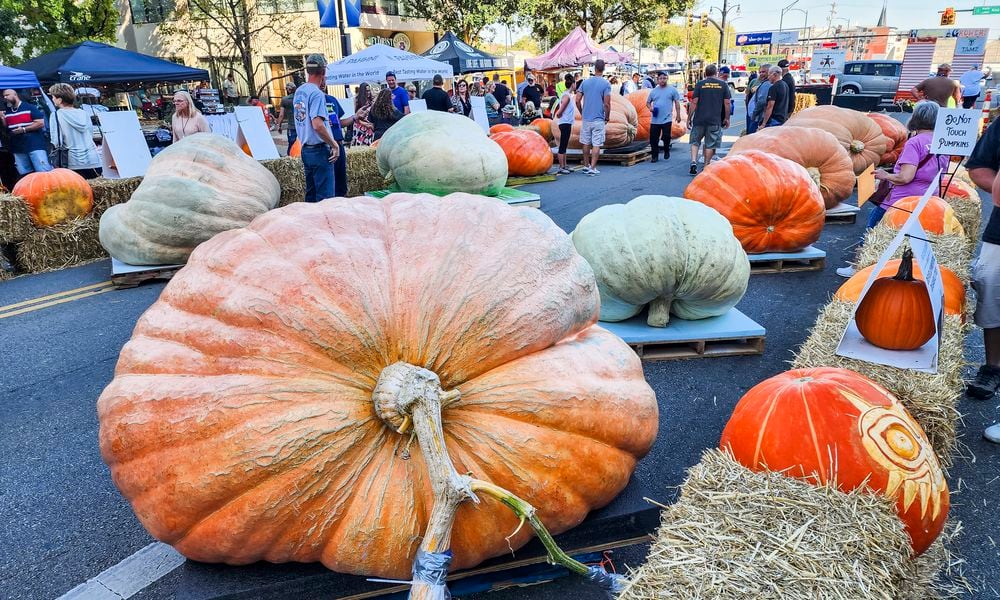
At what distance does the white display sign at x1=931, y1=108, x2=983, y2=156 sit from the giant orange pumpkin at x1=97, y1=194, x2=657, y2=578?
12.7 ft

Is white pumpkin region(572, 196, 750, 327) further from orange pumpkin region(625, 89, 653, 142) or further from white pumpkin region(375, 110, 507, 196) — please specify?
orange pumpkin region(625, 89, 653, 142)

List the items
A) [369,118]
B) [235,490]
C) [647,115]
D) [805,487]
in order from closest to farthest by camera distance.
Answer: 1. [235,490]
2. [805,487]
3. [369,118]
4. [647,115]

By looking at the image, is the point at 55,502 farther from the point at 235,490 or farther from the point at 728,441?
the point at 728,441

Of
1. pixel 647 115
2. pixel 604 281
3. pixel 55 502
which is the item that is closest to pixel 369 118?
pixel 647 115

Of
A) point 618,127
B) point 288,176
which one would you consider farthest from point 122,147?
point 618,127

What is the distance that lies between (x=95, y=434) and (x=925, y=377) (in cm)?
434

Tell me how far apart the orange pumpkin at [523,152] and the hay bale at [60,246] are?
6.53 meters

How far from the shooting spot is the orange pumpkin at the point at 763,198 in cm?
523

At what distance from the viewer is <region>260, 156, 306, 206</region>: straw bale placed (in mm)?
8727

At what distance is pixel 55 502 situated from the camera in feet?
9.46

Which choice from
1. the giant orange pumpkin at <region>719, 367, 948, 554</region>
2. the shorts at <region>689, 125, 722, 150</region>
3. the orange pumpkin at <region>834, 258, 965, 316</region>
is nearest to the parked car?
the shorts at <region>689, 125, 722, 150</region>

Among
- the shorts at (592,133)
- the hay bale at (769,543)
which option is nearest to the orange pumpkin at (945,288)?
the hay bale at (769,543)

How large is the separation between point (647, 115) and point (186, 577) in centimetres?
1454

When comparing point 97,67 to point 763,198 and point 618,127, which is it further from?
point 763,198
